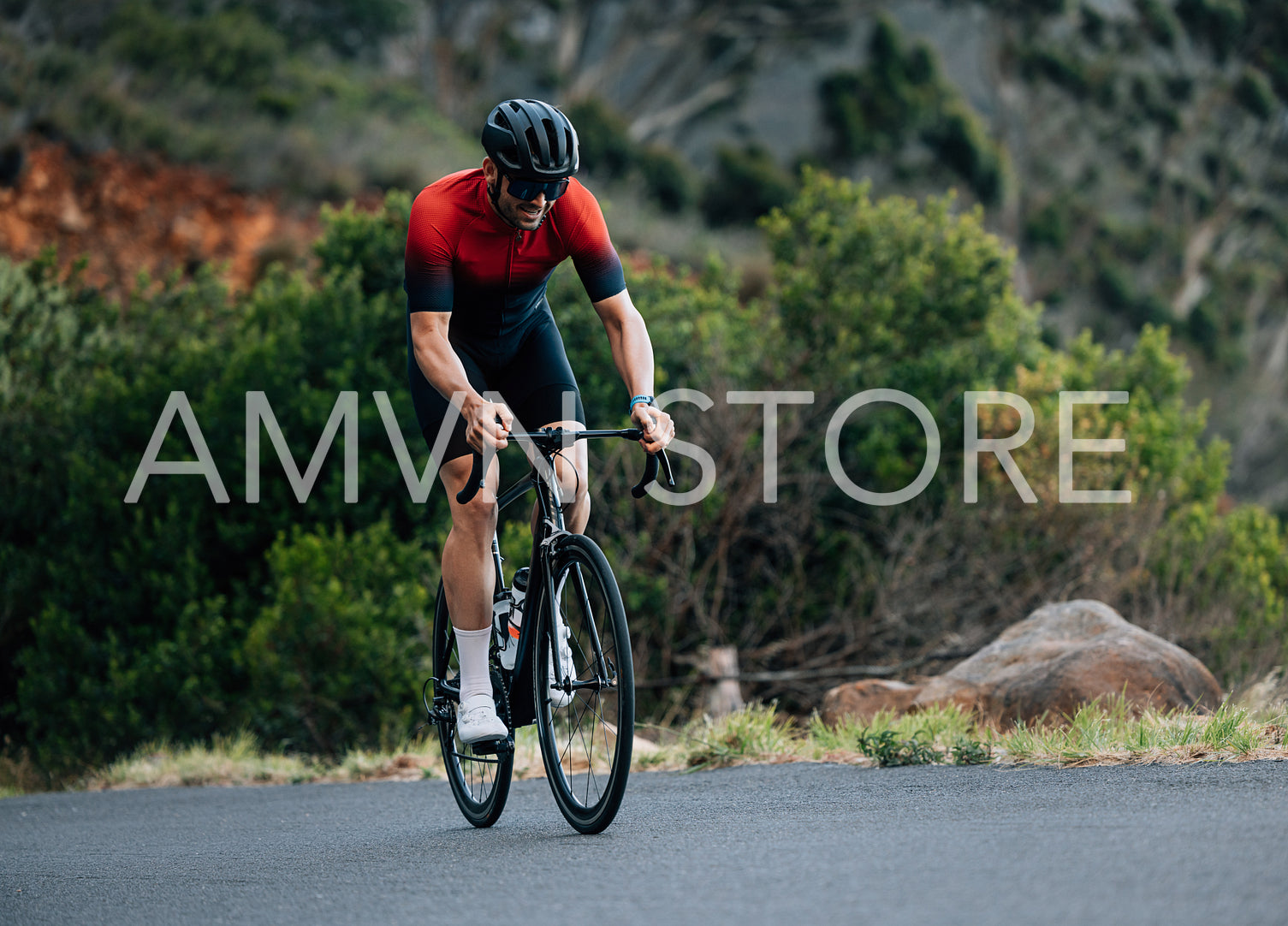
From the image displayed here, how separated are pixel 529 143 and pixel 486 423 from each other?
0.95 meters

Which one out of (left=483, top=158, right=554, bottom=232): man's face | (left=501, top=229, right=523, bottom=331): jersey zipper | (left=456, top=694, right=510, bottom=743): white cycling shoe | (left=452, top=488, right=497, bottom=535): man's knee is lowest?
(left=456, top=694, right=510, bottom=743): white cycling shoe

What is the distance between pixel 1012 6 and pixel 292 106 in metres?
18.9

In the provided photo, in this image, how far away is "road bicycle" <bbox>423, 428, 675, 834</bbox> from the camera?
4.12 meters

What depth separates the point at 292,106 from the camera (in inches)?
957

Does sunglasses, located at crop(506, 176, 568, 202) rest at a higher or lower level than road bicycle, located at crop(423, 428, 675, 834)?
higher

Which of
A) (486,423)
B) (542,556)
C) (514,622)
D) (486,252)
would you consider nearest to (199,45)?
(486,252)

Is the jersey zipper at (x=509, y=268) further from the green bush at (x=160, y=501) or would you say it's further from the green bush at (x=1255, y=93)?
the green bush at (x=1255, y=93)

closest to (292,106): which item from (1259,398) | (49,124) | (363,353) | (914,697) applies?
(49,124)

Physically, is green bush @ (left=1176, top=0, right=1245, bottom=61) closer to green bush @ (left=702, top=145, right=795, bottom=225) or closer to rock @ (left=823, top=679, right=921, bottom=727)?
green bush @ (left=702, top=145, right=795, bottom=225)

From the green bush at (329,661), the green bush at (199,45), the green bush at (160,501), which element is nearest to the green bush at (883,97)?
the green bush at (199,45)

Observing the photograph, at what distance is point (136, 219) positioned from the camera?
2055 cm

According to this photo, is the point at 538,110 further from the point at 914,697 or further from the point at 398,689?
the point at 398,689

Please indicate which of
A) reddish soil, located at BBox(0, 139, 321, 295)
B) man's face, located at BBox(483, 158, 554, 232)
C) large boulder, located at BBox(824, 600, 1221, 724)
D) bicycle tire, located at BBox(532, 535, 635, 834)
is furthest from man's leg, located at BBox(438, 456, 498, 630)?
reddish soil, located at BBox(0, 139, 321, 295)

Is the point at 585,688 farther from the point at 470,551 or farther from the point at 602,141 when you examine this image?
the point at 602,141
